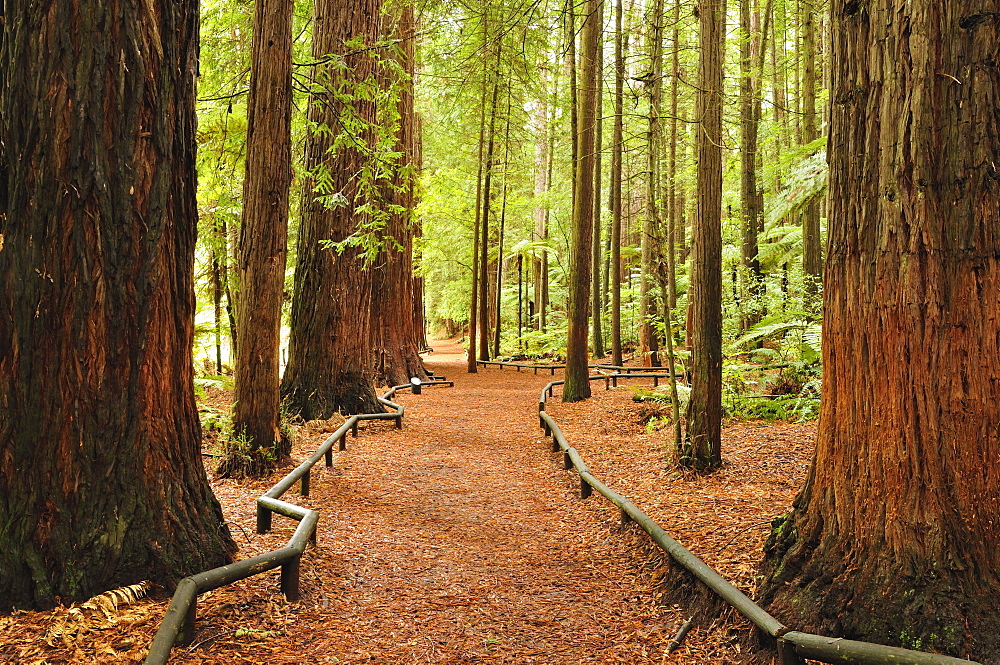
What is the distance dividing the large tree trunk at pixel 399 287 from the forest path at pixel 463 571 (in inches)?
242

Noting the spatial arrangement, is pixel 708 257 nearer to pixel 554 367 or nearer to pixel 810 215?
pixel 810 215

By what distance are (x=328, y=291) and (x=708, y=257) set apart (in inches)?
237

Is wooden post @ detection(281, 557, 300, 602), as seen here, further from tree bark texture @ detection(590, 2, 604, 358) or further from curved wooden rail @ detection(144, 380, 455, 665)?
tree bark texture @ detection(590, 2, 604, 358)

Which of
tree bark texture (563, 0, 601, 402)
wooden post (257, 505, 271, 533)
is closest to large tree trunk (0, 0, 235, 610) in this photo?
wooden post (257, 505, 271, 533)

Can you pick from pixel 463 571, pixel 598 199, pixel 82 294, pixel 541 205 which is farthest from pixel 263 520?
pixel 541 205

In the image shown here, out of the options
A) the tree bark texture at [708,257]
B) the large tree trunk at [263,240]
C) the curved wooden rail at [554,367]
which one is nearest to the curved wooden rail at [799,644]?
the tree bark texture at [708,257]

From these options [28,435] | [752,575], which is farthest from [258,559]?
[752,575]

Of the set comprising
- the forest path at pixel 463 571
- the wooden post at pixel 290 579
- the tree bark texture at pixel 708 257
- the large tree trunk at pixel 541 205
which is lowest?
the forest path at pixel 463 571

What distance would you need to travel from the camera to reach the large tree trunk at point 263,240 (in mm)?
6787

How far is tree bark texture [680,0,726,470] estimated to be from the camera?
6.50 meters

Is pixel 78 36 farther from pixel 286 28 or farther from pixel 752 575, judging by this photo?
pixel 752 575

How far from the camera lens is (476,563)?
5113 millimetres

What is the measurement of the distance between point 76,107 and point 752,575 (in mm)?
4403

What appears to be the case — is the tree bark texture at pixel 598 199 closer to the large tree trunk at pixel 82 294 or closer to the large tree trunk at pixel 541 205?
the large tree trunk at pixel 541 205
